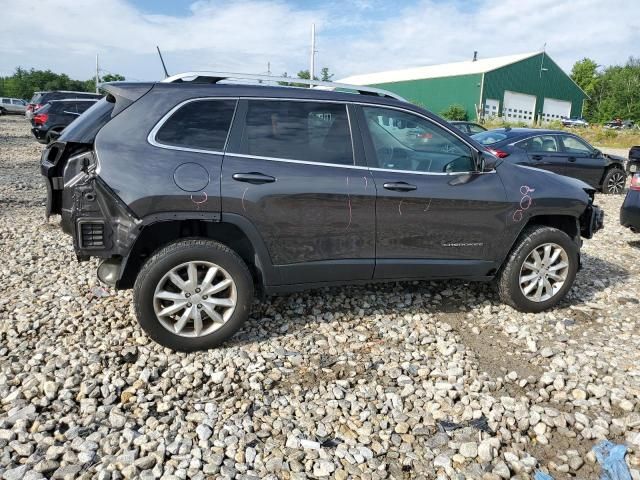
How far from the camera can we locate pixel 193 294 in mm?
3543

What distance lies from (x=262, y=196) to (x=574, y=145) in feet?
31.6

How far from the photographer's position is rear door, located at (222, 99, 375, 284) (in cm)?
355

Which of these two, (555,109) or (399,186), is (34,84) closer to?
(555,109)

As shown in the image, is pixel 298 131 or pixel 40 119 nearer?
pixel 298 131

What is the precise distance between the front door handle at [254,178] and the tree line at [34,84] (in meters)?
76.4

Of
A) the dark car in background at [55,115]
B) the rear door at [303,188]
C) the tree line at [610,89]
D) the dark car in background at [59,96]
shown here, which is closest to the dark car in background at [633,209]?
the rear door at [303,188]

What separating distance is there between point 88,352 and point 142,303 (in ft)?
1.95

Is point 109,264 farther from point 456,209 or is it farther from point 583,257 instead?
point 583,257

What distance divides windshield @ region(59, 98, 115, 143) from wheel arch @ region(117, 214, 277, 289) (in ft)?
2.69

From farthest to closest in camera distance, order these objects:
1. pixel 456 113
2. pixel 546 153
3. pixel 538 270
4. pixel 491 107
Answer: pixel 491 107 → pixel 456 113 → pixel 546 153 → pixel 538 270

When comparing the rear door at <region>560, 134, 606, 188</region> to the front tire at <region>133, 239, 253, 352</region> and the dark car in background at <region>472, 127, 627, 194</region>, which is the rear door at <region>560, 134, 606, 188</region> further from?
the front tire at <region>133, 239, 253, 352</region>

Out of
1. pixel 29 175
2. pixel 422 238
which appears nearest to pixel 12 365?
pixel 422 238

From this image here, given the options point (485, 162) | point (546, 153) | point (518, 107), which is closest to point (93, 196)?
point (485, 162)

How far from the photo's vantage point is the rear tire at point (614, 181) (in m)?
11.5
